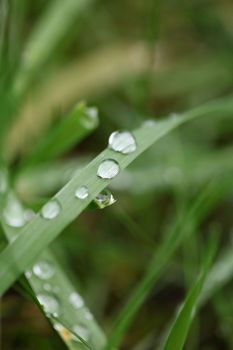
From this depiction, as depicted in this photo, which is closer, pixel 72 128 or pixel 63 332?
pixel 63 332

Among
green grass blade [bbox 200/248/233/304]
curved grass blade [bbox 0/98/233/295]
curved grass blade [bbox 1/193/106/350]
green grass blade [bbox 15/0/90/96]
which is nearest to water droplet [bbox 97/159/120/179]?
curved grass blade [bbox 0/98/233/295]

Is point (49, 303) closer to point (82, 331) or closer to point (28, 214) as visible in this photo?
point (82, 331)

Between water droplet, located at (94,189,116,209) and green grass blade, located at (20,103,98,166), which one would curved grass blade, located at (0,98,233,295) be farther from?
green grass blade, located at (20,103,98,166)

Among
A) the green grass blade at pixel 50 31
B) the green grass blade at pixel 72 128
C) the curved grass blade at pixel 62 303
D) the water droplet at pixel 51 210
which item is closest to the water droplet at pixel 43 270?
the curved grass blade at pixel 62 303

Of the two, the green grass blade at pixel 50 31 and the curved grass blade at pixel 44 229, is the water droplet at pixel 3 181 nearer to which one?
the curved grass blade at pixel 44 229

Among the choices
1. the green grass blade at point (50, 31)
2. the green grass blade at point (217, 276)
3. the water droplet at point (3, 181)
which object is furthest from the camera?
the green grass blade at point (50, 31)

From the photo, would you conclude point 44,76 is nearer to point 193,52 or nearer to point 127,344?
point 193,52

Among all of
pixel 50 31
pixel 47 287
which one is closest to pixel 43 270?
pixel 47 287
